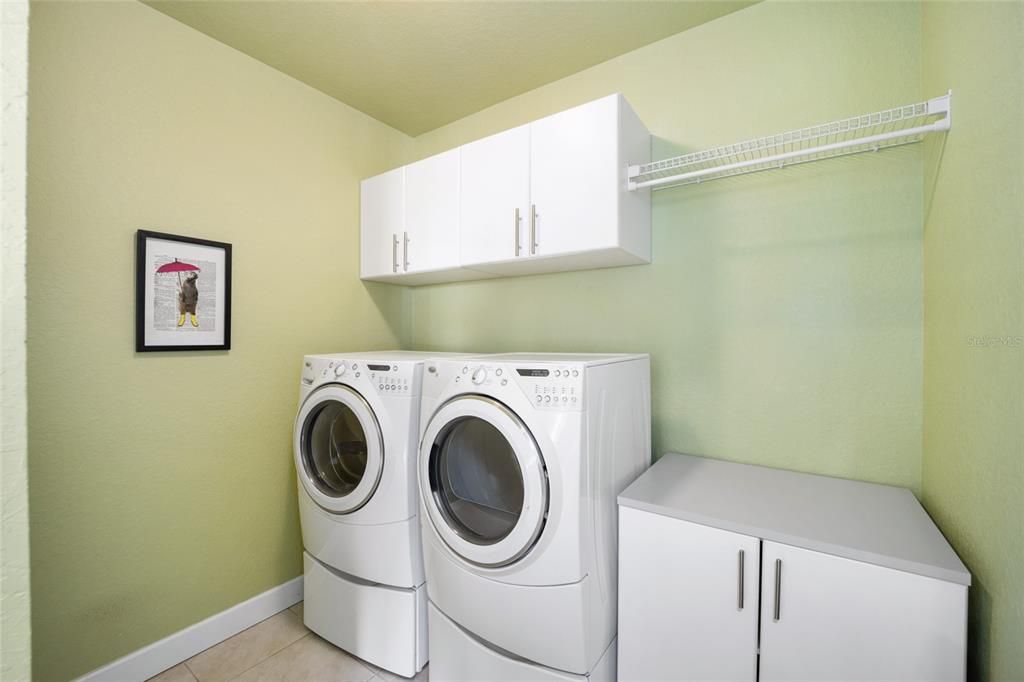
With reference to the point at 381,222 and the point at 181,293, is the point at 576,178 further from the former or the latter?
the point at 181,293

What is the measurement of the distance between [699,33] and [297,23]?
1.72 meters

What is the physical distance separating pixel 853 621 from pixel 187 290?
2523 millimetres

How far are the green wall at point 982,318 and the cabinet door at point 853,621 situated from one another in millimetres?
85

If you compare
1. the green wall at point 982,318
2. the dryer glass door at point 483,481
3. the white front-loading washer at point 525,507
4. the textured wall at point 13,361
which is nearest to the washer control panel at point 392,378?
the white front-loading washer at point 525,507

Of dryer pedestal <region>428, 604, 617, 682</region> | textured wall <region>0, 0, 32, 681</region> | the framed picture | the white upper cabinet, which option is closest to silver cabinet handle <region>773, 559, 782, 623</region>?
dryer pedestal <region>428, 604, 617, 682</region>

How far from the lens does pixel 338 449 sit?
1991 mm

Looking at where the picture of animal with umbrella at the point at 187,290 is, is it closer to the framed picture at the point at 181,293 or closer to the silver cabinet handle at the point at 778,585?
the framed picture at the point at 181,293

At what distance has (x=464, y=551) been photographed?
1.46 meters

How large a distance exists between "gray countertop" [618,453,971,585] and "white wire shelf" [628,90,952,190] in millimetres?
1059

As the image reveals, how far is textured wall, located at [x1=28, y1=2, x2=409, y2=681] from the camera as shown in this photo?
152 cm

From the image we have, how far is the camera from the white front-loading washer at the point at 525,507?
130 cm

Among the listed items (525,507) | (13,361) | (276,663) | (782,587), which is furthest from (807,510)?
(276,663)

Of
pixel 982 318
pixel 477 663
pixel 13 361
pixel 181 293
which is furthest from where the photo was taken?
pixel 181 293

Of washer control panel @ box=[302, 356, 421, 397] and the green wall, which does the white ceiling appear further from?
washer control panel @ box=[302, 356, 421, 397]
